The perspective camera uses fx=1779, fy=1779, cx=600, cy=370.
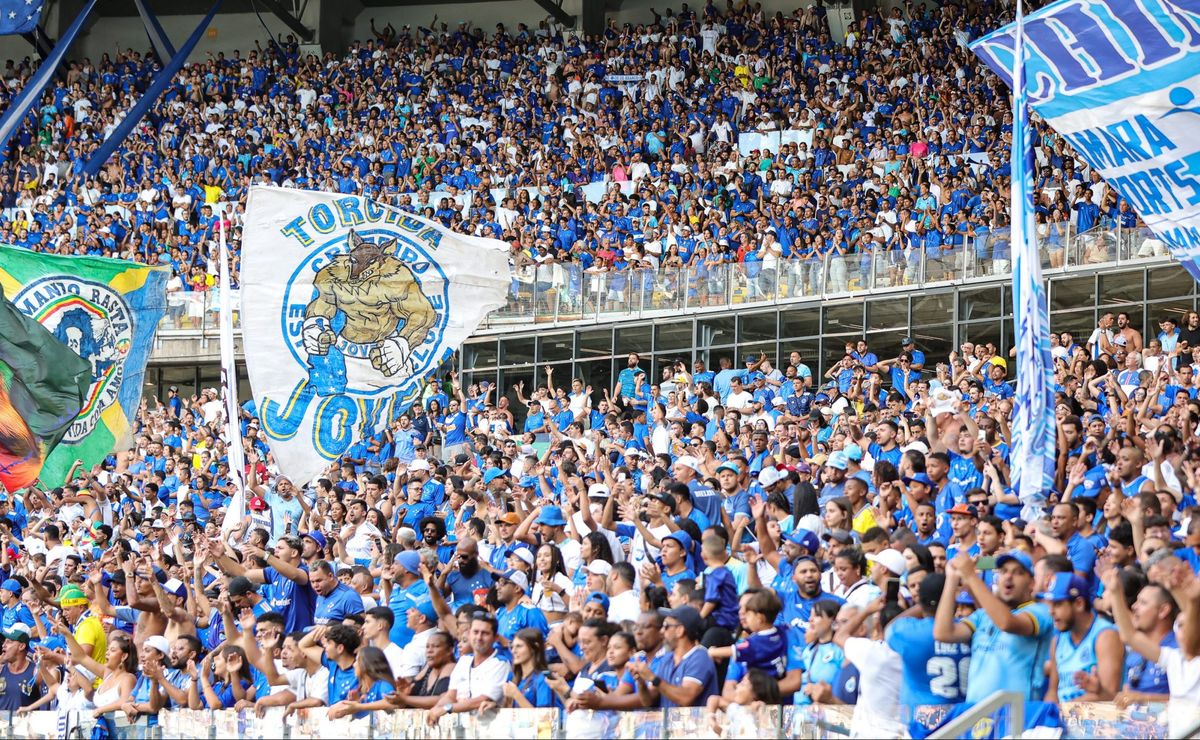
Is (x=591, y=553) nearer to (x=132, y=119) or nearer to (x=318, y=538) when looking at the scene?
(x=318, y=538)

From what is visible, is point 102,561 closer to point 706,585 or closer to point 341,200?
point 341,200

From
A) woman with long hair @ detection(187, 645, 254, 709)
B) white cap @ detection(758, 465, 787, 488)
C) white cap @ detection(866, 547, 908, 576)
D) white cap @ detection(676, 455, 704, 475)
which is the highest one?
white cap @ detection(676, 455, 704, 475)

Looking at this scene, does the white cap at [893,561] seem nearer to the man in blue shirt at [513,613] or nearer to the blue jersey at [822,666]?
the blue jersey at [822,666]

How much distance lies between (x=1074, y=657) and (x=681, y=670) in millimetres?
1806

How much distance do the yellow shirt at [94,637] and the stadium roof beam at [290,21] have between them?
80.3ft

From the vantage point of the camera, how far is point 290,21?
117 feet

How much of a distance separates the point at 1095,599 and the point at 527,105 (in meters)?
23.6

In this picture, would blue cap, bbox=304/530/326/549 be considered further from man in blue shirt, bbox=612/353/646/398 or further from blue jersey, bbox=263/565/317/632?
man in blue shirt, bbox=612/353/646/398

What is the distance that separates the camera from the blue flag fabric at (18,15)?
31859mm

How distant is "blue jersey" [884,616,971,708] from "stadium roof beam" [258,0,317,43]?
98.2 ft

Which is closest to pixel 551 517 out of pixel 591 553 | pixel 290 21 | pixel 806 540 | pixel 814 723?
pixel 591 553

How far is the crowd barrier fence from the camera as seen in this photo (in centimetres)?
690

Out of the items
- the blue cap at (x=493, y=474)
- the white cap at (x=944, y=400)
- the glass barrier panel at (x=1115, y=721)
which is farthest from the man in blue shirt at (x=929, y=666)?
the blue cap at (x=493, y=474)

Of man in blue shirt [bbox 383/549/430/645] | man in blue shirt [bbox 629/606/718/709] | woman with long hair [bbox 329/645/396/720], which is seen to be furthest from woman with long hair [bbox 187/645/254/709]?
man in blue shirt [bbox 629/606/718/709]
